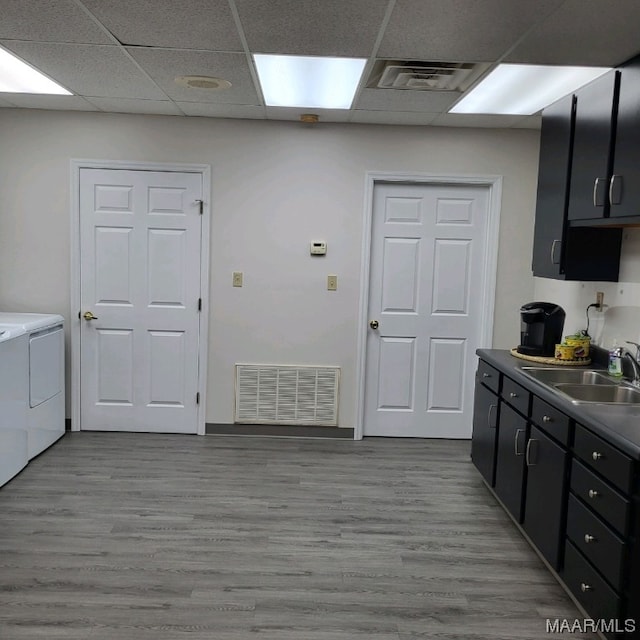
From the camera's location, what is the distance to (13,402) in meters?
3.75

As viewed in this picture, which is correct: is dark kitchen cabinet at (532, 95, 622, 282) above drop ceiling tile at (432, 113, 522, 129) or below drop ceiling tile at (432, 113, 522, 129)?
below

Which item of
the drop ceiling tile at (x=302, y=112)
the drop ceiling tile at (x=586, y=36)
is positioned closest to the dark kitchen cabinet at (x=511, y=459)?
the drop ceiling tile at (x=586, y=36)

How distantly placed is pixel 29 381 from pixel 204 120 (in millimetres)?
2184

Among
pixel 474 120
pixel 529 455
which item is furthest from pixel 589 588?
pixel 474 120

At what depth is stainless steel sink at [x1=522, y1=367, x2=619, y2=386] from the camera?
329 cm

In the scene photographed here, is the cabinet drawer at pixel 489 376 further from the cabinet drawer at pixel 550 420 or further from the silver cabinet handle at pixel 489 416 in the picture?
the cabinet drawer at pixel 550 420

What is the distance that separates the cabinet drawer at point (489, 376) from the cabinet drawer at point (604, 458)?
107 centimetres

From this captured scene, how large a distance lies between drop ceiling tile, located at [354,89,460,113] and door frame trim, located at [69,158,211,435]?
4.40 feet

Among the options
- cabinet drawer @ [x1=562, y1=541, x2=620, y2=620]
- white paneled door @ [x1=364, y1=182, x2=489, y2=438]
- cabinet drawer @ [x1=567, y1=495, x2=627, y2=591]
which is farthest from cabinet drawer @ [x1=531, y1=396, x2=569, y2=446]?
white paneled door @ [x1=364, y1=182, x2=489, y2=438]

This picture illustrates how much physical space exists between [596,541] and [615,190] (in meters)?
1.57

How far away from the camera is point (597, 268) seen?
11.4 ft

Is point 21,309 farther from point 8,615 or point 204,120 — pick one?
point 8,615

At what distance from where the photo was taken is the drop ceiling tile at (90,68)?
3.03 m

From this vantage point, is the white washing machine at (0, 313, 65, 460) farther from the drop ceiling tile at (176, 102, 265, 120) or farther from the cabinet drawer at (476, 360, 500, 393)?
the cabinet drawer at (476, 360, 500, 393)
